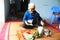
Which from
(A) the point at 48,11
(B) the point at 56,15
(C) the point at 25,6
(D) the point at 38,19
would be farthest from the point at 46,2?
(D) the point at 38,19

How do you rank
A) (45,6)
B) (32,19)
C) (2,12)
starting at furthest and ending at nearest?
(45,6) → (2,12) → (32,19)

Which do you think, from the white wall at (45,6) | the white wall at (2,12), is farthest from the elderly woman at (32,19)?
the white wall at (45,6)

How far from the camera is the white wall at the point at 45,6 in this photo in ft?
15.6

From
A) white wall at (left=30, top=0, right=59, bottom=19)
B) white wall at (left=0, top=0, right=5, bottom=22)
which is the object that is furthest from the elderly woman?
white wall at (left=30, top=0, right=59, bottom=19)

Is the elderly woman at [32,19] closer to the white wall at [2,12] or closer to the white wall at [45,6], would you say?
the white wall at [2,12]

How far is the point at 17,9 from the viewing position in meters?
6.10

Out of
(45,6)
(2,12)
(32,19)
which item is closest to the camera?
(32,19)

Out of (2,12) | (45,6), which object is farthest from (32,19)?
(45,6)

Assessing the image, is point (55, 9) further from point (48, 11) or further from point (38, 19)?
point (38, 19)

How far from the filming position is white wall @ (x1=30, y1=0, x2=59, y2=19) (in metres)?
4.76

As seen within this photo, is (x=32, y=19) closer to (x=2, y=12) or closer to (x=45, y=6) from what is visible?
(x=2, y=12)

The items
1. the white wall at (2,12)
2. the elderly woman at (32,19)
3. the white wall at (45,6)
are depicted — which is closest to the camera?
the elderly woman at (32,19)

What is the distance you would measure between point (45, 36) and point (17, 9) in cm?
432

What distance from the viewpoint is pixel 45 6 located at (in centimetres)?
484
